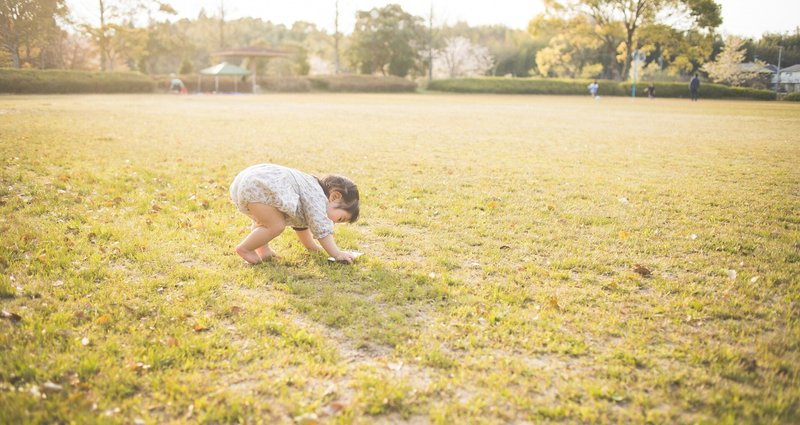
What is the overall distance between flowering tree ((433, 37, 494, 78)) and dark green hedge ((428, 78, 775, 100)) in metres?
27.7

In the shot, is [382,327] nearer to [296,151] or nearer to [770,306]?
[770,306]

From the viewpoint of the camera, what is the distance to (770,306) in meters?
3.37

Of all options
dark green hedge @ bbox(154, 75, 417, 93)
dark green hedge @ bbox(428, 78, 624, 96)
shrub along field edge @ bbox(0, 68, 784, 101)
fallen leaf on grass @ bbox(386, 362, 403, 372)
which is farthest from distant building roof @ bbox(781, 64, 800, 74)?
fallen leaf on grass @ bbox(386, 362, 403, 372)

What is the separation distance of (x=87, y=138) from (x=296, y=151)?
4.85m

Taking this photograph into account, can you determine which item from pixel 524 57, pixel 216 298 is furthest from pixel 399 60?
pixel 216 298

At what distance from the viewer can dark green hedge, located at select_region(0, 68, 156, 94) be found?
84.9 ft

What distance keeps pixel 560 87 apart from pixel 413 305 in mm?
49609

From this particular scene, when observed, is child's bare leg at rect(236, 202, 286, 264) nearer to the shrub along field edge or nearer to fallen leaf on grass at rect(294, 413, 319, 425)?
fallen leaf on grass at rect(294, 413, 319, 425)

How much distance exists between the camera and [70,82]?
32.6m

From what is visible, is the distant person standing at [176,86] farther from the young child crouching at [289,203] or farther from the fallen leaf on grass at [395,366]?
the fallen leaf on grass at [395,366]

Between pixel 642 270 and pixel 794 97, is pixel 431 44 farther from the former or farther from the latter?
pixel 642 270

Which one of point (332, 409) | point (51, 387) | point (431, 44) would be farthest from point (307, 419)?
point (431, 44)

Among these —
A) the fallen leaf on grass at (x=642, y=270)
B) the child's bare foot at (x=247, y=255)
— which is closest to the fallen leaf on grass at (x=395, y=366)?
the child's bare foot at (x=247, y=255)

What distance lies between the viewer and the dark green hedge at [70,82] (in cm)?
2588
